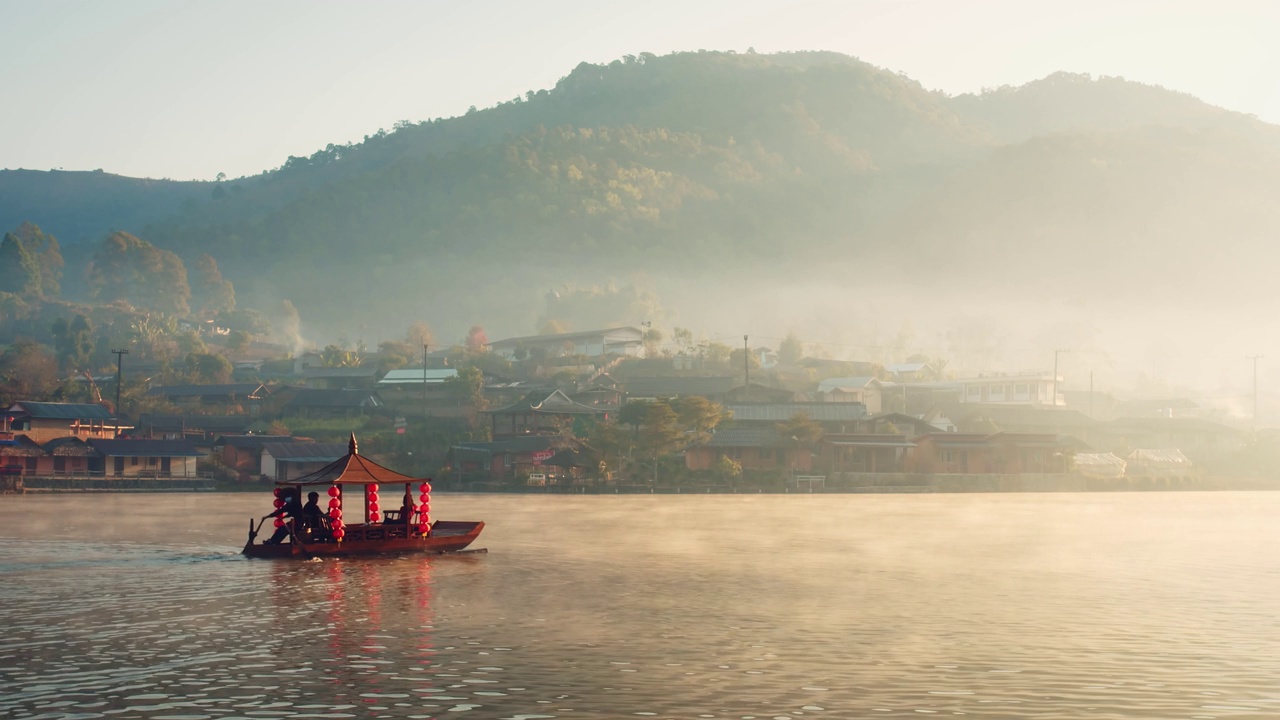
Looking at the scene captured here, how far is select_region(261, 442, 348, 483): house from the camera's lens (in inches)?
2608

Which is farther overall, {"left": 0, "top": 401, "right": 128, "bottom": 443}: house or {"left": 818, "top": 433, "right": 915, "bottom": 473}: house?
{"left": 818, "top": 433, "right": 915, "bottom": 473}: house

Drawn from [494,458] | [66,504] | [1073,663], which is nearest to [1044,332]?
[494,458]

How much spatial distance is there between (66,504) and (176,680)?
138ft

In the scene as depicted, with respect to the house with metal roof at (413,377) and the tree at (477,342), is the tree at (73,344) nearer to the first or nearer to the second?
the house with metal roof at (413,377)

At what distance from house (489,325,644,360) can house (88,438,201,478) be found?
49988 mm

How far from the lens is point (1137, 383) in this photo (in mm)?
137750

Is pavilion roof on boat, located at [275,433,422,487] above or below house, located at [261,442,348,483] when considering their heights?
above

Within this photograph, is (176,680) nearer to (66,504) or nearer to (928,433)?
(66,504)

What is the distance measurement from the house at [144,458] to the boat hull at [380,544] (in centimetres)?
3807

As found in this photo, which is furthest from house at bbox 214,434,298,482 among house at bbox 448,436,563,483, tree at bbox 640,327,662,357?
tree at bbox 640,327,662,357

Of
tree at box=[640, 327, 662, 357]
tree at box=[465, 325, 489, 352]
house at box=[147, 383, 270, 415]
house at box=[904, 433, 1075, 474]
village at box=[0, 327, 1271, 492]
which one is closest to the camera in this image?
village at box=[0, 327, 1271, 492]

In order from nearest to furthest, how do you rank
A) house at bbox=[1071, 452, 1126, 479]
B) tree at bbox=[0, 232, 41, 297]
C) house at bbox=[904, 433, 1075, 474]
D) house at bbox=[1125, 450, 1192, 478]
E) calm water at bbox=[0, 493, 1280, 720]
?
1. calm water at bbox=[0, 493, 1280, 720]
2. house at bbox=[904, 433, 1075, 474]
3. house at bbox=[1071, 452, 1126, 479]
4. house at bbox=[1125, 450, 1192, 478]
5. tree at bbox=[0, 232, 41, 297]

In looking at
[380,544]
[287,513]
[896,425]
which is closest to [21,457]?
[287,513]

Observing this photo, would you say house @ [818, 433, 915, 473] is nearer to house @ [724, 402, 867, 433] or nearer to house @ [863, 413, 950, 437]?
house @ [863, 413, 950, 437]
